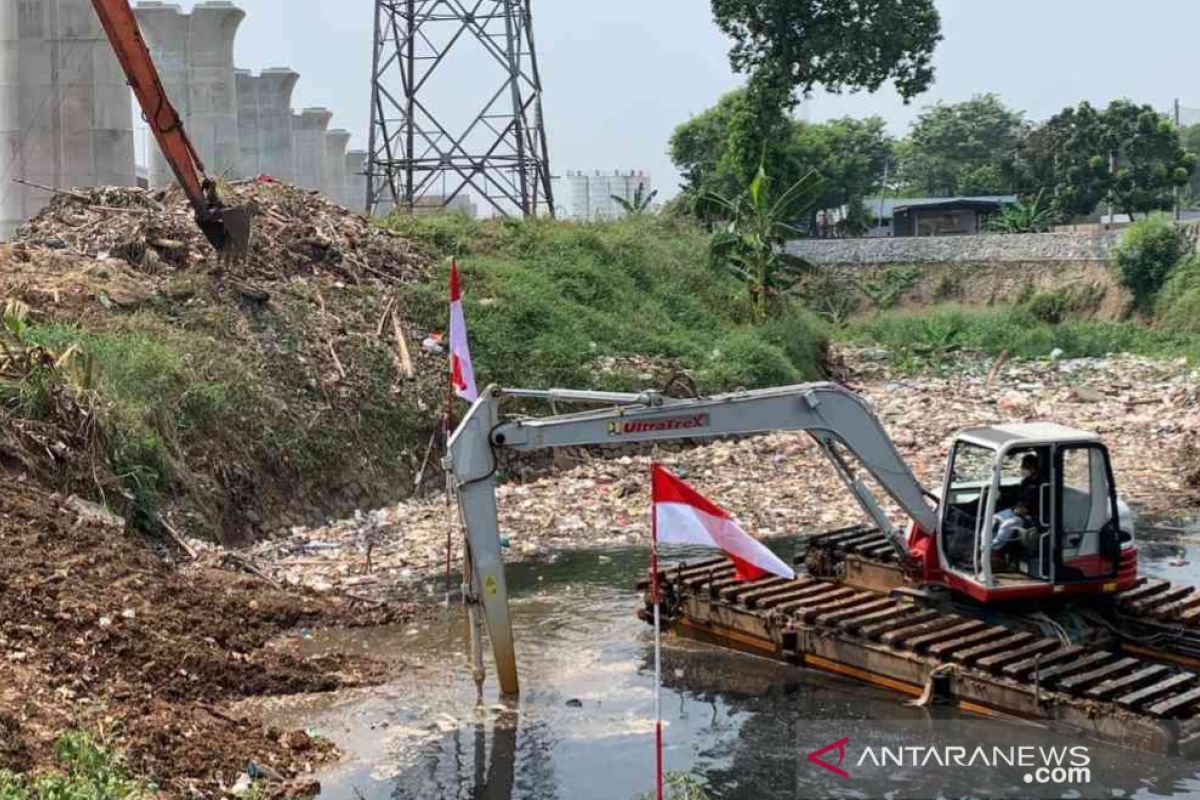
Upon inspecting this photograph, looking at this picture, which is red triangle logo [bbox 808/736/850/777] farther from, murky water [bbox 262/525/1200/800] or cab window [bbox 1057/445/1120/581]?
cab window [bbox 1057/445/1120/581]

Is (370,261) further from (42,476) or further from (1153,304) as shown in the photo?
(1153,304)

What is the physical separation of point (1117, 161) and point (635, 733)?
4697cm

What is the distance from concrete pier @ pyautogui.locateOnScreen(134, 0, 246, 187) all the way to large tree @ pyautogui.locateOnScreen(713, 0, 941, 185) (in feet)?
53.6

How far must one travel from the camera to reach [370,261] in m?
24.1

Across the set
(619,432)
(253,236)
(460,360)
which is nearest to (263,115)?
(253,236)

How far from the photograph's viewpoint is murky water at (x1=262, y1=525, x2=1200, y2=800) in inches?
384

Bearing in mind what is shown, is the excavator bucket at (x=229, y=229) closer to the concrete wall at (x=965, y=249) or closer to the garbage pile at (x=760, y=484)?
the garbage pile at (x=760, y=484)

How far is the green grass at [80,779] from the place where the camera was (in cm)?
795

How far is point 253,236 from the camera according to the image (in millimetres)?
22672

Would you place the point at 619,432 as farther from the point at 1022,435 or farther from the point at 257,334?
the point at 257,334

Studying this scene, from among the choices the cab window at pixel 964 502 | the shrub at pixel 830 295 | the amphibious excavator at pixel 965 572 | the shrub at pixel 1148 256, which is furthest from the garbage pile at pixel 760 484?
the shrub at pixel 830 295

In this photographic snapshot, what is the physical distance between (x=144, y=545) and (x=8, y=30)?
13.5m

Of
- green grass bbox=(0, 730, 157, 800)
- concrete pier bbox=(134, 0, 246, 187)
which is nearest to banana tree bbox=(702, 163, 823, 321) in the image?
concrete pier bbox=(134, 0, 246, 187)

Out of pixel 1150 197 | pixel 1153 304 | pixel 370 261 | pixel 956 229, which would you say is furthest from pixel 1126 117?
pixel 370 261
